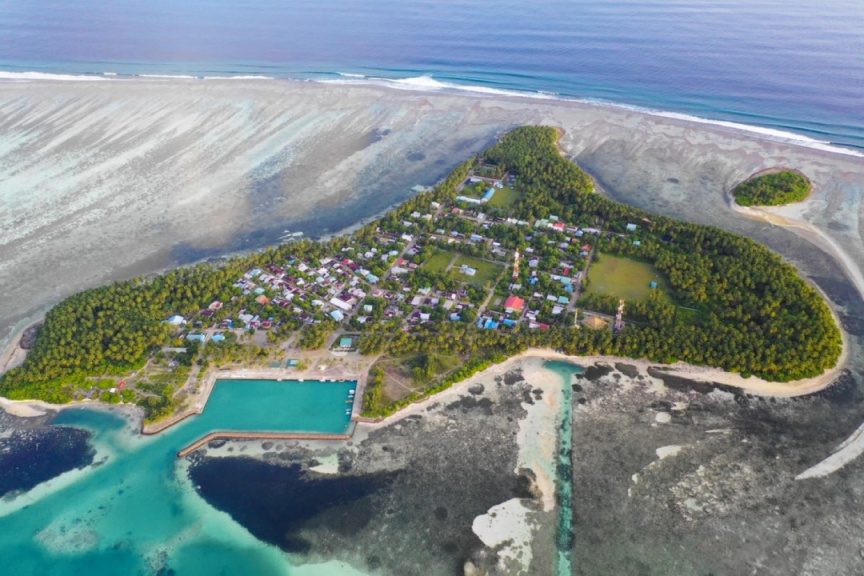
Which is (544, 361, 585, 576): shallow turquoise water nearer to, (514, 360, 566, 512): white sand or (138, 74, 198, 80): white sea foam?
(514, 360, 566, 512): white sand

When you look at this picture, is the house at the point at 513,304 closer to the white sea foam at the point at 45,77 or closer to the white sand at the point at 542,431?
the white sand at the point at 542,431

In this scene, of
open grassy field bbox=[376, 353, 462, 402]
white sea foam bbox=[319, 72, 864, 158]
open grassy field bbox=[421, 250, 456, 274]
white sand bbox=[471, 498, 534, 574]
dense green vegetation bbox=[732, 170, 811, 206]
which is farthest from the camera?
white sea foam bbox=[319, 72, 864, 158]

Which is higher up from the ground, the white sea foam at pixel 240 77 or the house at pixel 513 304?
the white sea foam at pixel 240 77

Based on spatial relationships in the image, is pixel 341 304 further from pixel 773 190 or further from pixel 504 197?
pixel 773 190

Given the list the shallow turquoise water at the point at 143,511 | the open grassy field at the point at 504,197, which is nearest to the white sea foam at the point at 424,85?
the open grassy field at the point at 504,197

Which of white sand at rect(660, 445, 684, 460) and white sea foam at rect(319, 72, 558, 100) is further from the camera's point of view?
white sea foam at rect(319, 72, 558, 100)

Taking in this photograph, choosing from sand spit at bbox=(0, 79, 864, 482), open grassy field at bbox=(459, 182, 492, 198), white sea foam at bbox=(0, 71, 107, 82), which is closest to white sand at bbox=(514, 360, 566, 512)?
sand spit at bbox=(0, 79, 864, 482)

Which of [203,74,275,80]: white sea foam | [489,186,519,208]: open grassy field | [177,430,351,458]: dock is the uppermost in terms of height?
[203,74,275,80]: white sea foam
